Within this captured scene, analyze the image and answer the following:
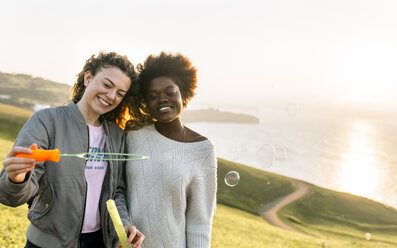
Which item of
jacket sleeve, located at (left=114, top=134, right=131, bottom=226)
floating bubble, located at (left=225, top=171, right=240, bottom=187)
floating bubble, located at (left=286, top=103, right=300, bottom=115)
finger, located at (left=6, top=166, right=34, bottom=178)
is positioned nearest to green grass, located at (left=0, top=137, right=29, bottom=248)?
floating bubble, located at (left=225, top=171, right=240, bottom=187)

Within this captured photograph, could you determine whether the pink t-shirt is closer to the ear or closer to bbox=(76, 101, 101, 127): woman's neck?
bbox=(76, 101, 101, 127): woman's neck

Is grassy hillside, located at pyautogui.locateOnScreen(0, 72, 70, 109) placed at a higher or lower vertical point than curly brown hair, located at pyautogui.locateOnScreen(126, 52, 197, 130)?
lower

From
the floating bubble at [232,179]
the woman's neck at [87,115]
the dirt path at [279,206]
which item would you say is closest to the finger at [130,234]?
the woman's neck at [87,115]

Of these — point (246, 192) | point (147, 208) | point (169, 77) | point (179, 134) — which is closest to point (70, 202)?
point (147, 208)

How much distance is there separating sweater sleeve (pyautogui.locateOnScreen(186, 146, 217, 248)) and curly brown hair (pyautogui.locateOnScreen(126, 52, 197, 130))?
0.82 metres

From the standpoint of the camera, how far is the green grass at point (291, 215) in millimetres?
17828

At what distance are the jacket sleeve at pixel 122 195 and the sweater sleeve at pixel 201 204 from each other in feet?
2.22

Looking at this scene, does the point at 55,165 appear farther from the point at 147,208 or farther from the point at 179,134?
the point at 179,134

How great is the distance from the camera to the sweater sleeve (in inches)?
130

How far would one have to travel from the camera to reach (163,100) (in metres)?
3.27

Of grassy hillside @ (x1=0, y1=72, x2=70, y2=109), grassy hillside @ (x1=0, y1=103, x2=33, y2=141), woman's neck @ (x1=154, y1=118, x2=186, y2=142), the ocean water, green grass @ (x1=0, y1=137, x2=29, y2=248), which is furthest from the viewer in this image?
grassy hillside @ (x1=0, y1=72, x2=70, y2=109)

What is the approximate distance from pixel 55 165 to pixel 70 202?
35 centimetres

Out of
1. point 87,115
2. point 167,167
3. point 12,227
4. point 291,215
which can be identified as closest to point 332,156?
point 291,215

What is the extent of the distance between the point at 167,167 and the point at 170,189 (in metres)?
0.23
